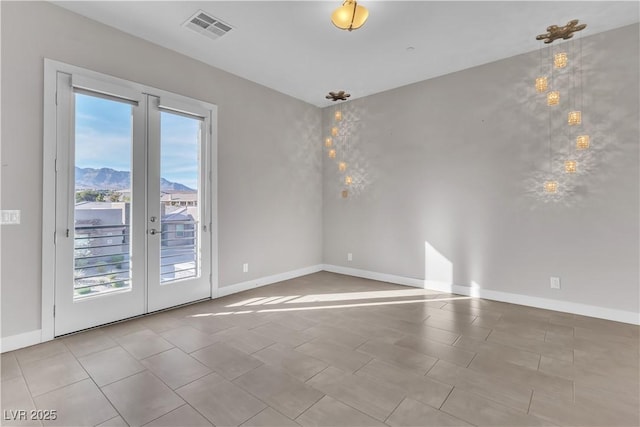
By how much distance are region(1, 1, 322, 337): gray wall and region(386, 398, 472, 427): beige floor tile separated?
10.2 feet

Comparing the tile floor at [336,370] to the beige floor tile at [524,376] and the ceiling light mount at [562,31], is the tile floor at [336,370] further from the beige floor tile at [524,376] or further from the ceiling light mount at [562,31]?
the ceiling light mount at [562,31]

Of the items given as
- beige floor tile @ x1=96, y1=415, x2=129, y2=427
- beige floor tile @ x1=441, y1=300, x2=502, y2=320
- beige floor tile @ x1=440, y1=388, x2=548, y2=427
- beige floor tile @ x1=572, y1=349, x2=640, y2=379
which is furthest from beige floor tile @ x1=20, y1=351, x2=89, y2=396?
beige floor tile @ x1=572, y1=349, x2=640, y2=379

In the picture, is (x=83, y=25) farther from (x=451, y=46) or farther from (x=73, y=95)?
(x=451, y=46)

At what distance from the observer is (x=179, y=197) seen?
12.8 feet

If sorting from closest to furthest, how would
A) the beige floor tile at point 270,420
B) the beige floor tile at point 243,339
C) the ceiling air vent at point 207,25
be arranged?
the beige floor tile at point 270,420
the beige floor tile at point 243,339
the ceiling air vent at point 207,25

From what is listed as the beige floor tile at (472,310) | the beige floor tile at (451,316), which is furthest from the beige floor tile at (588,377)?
the beige floor tile at (472,310)

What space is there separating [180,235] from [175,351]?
1581 millimetres

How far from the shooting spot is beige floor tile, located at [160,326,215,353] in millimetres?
2812

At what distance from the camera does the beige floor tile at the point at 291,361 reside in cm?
237

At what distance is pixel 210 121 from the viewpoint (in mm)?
4195

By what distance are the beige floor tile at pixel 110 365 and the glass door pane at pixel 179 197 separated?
1.14m

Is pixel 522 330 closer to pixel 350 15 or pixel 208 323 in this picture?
pixel 208 323

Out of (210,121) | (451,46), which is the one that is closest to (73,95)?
(210,121)

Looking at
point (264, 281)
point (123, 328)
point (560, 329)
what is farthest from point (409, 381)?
point (264, 281)
